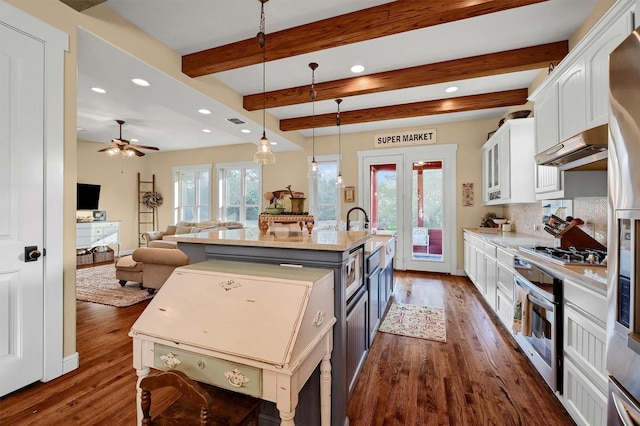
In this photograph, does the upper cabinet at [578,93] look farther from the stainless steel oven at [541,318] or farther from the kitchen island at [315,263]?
the kitchen island at [315,263]

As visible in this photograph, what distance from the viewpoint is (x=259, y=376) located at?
106 cm

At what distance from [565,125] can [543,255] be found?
104 cm

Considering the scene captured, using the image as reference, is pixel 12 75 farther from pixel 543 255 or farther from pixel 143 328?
pixel 543 255

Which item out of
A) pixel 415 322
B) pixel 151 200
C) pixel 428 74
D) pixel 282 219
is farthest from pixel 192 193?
pixel 415 322

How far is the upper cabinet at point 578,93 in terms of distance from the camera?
160cm

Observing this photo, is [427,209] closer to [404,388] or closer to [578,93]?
[578,93]

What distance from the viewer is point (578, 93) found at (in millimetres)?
1982

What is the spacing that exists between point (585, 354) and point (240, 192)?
6.88 metres

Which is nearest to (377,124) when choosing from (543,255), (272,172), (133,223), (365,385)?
(272,172)

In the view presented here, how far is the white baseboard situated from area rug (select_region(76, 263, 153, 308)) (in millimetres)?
1528

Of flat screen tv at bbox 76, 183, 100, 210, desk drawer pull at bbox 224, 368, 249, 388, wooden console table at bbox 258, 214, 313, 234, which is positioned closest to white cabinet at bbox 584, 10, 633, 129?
wooden console table at bbox 258, 214, 313, 234

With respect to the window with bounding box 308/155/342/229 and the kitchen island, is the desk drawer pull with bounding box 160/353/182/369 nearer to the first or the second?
the kitchen island

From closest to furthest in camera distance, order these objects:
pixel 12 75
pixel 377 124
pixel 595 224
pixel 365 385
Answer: pixel 12 75
pixel 365 385
pixel 595 224
pixel 377 124

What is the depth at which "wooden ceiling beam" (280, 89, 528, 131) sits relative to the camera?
4055 millimetres
